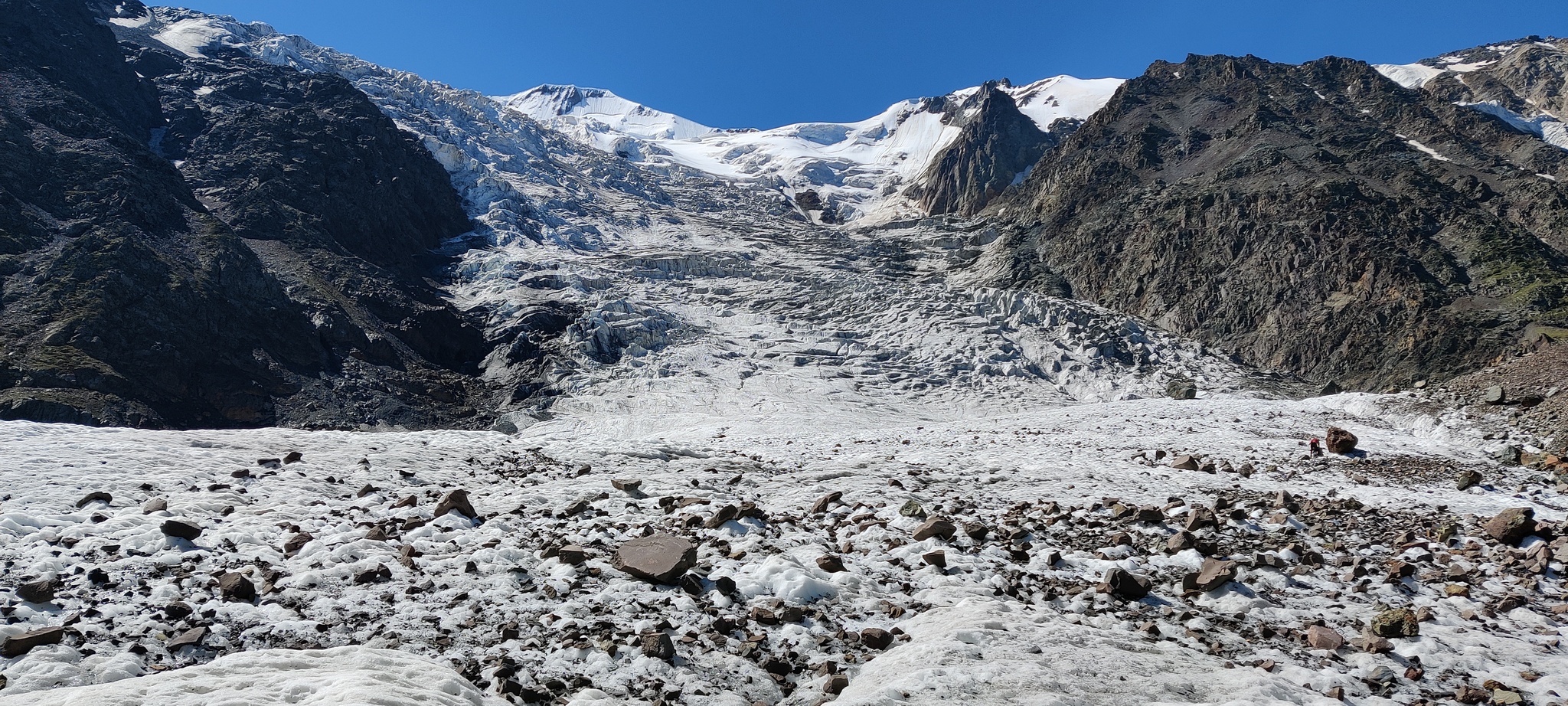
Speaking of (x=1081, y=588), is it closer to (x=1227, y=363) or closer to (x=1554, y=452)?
(x=1554, y=452)

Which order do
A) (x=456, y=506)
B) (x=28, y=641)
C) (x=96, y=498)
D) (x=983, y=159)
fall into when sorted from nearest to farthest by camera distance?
(x=28, y=641) < (x=96, y=498) < (x=456, y=506) < (x=983, y=159)

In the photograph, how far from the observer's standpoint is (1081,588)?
10367mm

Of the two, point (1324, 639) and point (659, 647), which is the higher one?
point (1324, 639)

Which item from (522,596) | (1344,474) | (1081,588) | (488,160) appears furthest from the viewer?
(488,160)

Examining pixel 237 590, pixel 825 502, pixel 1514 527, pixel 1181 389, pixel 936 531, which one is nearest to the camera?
pixel 237 590

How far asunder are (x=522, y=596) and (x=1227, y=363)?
228ft

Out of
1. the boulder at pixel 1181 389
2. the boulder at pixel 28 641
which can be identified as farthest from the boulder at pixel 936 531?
the boulder at pixel 1181 389

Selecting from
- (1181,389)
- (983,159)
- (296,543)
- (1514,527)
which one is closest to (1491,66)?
(983,159)

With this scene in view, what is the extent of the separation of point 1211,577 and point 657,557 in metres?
7.81

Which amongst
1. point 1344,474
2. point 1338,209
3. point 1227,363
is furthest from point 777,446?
point 1338,209

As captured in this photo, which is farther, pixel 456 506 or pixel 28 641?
pixel 456 506

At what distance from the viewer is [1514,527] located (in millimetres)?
11430

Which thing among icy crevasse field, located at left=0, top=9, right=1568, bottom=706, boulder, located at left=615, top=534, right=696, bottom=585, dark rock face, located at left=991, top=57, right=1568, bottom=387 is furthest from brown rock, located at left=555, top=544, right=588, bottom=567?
dark rock face, located at left=991, top=57, right=1568, bottom=387

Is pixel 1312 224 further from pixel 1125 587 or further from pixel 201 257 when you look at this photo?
pixel 201 257
